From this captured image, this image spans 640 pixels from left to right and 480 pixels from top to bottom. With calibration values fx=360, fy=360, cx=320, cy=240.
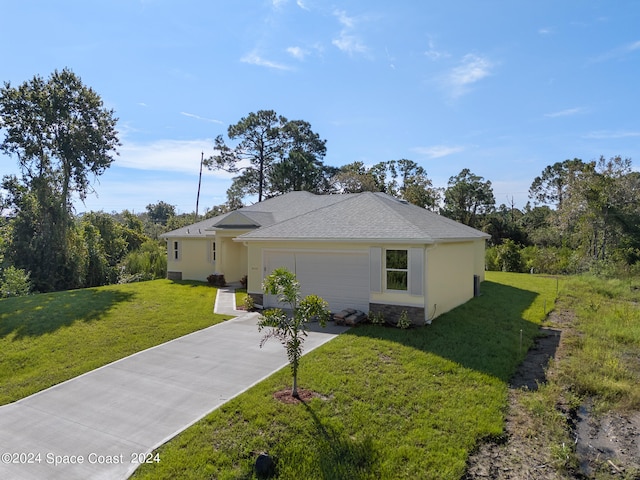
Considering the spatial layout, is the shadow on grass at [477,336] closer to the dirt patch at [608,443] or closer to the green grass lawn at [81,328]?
the dirt patch at [608,443]

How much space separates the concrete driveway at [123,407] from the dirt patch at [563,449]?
426 cm

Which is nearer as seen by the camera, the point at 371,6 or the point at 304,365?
the point at 304,365

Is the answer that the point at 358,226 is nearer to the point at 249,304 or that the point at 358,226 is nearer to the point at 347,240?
the point at 347,240

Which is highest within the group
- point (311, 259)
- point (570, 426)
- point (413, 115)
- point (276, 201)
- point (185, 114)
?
point (185, 114)

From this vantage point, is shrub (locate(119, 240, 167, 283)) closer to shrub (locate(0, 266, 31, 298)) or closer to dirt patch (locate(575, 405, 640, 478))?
shrub (locate(0, 266, 31, 298))

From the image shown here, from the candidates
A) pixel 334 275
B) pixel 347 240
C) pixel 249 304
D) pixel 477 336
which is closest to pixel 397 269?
pixel 347 240

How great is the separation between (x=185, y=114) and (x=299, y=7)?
16118 millimetres

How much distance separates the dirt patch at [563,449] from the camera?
473 centimetres

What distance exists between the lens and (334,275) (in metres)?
12.4

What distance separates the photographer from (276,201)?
72.9 ft

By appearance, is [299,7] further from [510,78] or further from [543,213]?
[543,213]

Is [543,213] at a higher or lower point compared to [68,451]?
higher

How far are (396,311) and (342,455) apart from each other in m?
6.63

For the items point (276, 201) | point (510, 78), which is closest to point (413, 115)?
point (510, 78)
